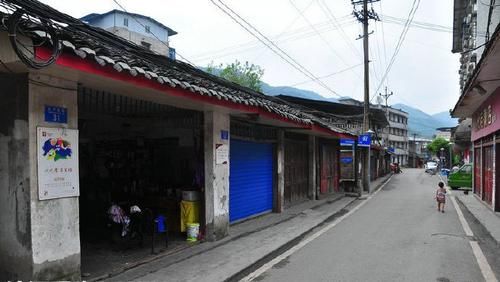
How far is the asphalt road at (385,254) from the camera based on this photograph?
6.69 metres

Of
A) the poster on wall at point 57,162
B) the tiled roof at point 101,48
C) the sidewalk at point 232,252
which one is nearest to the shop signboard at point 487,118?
the sidewalk at point 232,252

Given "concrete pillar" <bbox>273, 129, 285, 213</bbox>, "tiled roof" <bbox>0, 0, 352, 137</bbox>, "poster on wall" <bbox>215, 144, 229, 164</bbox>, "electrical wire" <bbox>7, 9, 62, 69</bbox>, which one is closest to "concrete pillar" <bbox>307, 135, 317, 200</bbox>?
"concrete pillar" <bbox>273, 129, 285, 213</bbox>

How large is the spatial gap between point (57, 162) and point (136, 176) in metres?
5.60

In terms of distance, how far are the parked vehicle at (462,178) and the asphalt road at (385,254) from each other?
14.6 meters

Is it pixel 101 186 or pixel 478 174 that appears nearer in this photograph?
pixel 101 186

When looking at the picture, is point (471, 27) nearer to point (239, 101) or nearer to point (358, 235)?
point (358, 235)

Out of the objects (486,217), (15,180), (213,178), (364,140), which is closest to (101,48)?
(15,180)

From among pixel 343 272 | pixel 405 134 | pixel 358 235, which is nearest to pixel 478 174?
pixel 358 235

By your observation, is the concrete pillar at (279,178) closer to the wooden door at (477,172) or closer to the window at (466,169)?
the wooden door at (477,172)

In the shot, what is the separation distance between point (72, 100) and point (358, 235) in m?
7.47

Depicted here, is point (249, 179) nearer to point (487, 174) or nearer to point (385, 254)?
point (385, 254)

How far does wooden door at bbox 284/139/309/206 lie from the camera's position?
51.5ft

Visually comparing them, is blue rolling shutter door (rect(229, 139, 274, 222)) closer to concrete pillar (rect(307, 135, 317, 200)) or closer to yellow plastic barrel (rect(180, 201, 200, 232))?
yellow plastic barrel (rect(180, 201, 200, 232))

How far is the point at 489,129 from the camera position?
1494cm
